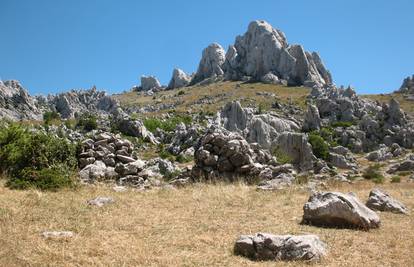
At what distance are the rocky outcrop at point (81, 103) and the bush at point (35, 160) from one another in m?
90.8

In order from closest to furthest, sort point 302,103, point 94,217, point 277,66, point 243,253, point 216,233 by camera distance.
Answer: point 243,253 → point 216,233 → point 94,217 → point 302,103 → point 277,66

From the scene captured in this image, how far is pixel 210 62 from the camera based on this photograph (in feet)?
580

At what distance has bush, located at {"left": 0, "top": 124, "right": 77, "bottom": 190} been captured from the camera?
60.8ft

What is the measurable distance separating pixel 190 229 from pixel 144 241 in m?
1.78

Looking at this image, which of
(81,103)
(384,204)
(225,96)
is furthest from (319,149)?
(81,103)

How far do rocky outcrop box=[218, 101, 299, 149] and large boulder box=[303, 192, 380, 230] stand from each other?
3399 cm

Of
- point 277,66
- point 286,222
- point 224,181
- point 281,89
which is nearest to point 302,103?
point 281,89

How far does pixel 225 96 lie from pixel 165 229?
121m

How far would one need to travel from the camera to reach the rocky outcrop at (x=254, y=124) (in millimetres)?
53375

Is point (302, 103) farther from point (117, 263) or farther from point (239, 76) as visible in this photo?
point (117, 263)

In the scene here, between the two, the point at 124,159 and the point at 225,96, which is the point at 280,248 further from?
the point at 225,96

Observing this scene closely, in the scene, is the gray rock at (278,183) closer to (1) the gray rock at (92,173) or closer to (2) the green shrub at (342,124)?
(1) the gray rock at (92,173)

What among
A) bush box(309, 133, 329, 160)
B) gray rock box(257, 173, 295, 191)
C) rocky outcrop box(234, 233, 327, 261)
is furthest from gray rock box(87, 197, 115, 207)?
bush box(309, 133, 329, 160)

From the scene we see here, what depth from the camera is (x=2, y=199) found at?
49.5 feet
